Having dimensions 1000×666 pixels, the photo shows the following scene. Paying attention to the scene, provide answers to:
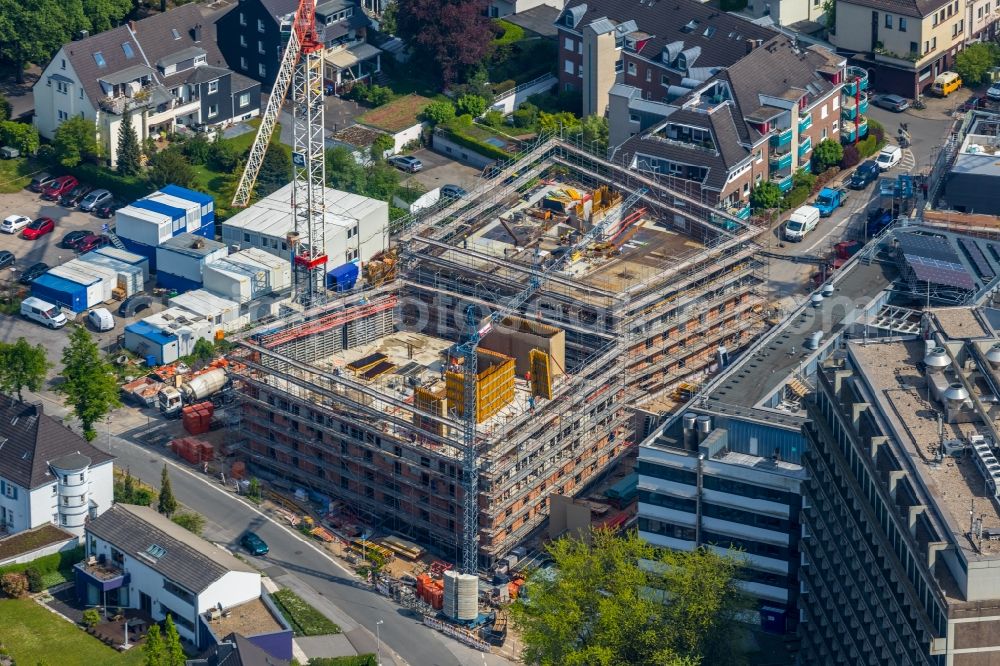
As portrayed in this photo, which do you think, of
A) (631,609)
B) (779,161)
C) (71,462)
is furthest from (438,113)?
(631,609)

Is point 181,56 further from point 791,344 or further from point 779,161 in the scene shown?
point 791,344

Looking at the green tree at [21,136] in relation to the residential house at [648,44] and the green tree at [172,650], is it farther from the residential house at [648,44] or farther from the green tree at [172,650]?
the green tree at [172,650]

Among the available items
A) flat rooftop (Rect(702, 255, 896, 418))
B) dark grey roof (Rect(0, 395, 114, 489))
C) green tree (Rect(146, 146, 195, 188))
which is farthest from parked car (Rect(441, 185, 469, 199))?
dark grey roof (Rect(0, 395, 114, 489))

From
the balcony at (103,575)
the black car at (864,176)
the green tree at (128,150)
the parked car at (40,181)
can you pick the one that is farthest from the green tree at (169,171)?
the black car at (864,176)

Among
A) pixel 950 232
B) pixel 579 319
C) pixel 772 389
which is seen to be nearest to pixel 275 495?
pixel 579 319

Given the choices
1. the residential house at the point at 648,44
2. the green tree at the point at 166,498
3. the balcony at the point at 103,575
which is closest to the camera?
the balcony at the point at 103,575
